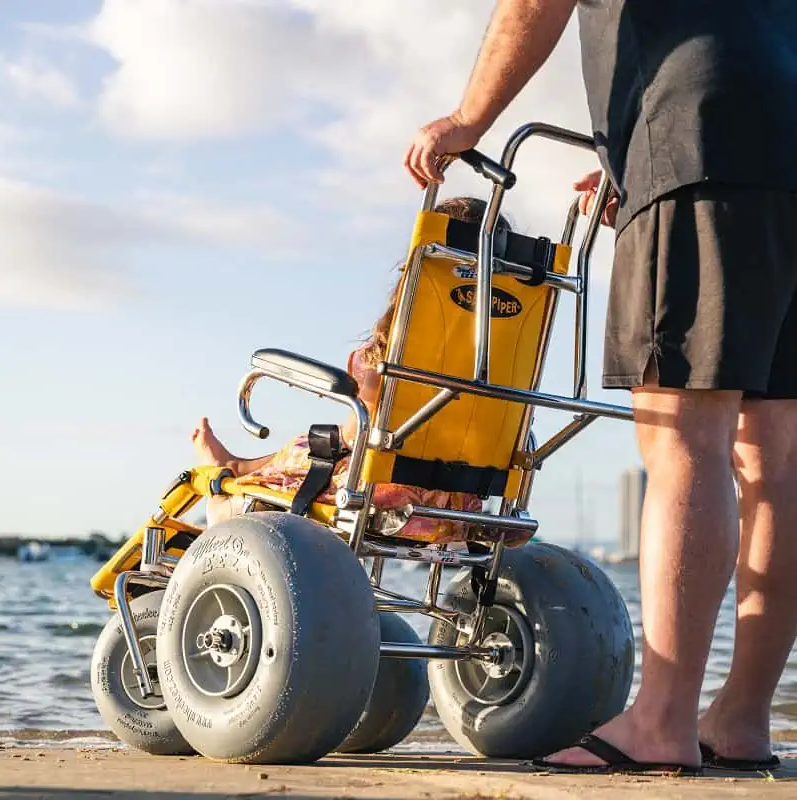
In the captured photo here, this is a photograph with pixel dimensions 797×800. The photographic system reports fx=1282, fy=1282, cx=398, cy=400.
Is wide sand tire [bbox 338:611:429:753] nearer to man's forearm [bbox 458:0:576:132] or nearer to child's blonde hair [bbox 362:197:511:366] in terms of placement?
child's blonde hair [bbox 362:197:511:366]

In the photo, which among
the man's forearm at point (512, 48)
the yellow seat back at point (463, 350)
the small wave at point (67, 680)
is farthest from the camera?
the small wave at point (67, 680)

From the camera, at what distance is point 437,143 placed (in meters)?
3.23

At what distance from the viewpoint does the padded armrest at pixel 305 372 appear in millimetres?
3301

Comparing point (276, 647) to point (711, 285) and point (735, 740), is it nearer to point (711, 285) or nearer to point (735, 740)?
point (735, 740)

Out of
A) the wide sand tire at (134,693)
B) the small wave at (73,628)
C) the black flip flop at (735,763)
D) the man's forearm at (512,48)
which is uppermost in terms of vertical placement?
the man's forearm at (512,48)

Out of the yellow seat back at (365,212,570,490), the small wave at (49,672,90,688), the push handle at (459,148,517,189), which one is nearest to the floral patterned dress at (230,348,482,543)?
the yellow seat back at (365,212,570,490)

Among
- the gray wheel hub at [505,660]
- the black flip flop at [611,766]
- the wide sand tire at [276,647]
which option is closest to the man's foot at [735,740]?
the black flip flop at [611,766]

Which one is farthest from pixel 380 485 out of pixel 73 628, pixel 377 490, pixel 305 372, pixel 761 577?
pixel 73 628

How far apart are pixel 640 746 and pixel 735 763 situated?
41 centimetres

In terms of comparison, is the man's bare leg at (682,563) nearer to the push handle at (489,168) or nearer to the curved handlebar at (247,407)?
the push handle at (489,168)

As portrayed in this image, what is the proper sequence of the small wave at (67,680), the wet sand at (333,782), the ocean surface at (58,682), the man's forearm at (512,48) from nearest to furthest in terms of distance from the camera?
1. the wet sand at (333,782)
2. the man's forearm at (512,48)
3. the ocean surface at (58,682)
4. the small wave at (67,680)

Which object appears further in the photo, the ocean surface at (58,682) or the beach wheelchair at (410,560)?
the ocean surface at (58,682)

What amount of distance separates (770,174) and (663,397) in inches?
21.2

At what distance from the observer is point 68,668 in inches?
352
